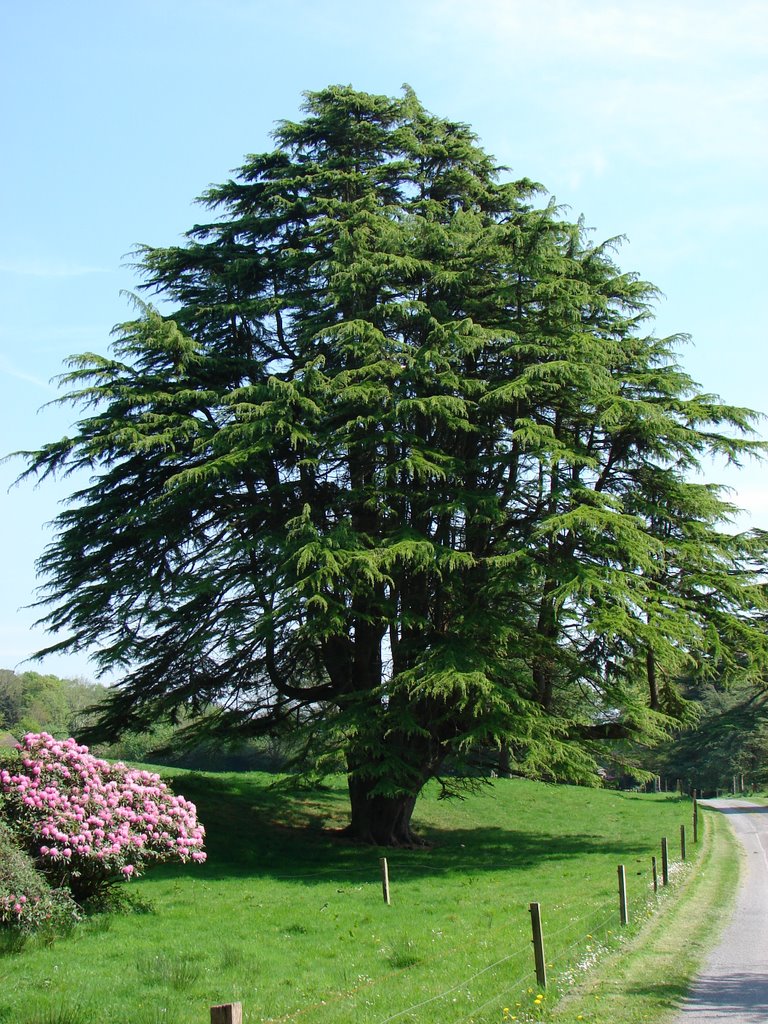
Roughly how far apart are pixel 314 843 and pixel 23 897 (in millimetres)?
11870

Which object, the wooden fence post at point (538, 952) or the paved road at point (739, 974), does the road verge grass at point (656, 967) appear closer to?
the paved road at point (739, 974)

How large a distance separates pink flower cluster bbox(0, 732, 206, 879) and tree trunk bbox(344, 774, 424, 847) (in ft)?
25.5

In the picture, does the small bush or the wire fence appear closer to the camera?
the wire fence

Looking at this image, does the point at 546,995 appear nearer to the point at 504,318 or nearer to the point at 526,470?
the point at 526,470

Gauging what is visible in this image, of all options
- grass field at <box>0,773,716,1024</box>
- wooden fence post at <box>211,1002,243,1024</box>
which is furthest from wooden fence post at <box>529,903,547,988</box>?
wooden fence post at <box>211,1002,243,1024</box>

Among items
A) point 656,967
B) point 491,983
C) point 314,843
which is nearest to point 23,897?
point 491,983

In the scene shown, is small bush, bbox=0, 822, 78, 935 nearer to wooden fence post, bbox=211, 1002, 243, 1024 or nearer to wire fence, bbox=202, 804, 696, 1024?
wire fence, bbox=202, 804, 696, 1024

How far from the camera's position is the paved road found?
8.82m

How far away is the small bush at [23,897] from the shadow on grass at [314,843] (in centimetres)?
603

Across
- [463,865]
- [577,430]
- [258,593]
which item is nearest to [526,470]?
[577,430]

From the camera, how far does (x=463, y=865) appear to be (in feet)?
68.1

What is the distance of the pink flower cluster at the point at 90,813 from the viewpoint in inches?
549

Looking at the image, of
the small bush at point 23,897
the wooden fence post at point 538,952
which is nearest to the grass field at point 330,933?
the wooden fence post at point 538,952

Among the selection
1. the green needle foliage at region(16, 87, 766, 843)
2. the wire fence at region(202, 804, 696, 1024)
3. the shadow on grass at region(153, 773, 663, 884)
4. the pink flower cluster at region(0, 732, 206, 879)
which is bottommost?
the shadow on grass at region(153, 773, 663, 884)
